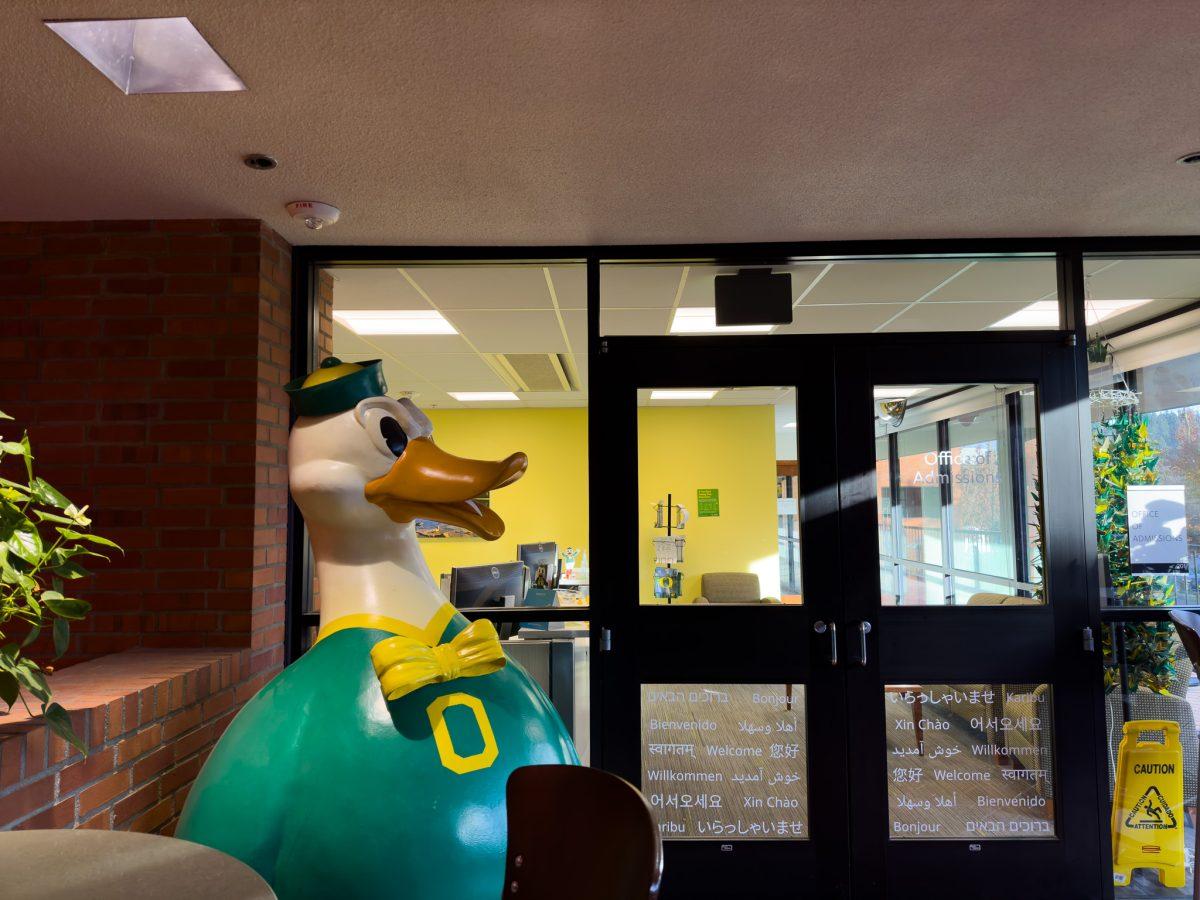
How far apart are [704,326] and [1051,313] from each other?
132 centimetres

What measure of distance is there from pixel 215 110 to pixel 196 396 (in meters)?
1.02

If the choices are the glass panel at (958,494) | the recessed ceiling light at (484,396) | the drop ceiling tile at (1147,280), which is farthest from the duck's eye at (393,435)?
the recessed ceiling light at (484,396)

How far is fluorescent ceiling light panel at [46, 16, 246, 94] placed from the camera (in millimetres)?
1597

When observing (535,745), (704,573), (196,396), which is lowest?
(535,745)

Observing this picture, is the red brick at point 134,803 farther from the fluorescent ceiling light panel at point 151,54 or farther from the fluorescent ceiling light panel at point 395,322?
the fluorescent ceiling light panel at point 395,322

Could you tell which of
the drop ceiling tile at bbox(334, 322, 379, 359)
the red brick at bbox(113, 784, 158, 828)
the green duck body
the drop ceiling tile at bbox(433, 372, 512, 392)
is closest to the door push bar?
the green duck body

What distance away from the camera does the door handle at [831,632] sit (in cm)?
275

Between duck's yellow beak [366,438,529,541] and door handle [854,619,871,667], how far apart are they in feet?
5.19

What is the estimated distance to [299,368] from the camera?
2.88 m

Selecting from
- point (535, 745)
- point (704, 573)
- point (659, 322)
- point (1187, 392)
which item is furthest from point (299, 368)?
point (1187, 392)

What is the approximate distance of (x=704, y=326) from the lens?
292 centimetres

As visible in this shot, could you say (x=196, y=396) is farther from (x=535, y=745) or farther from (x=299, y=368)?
(x=535, y=745)

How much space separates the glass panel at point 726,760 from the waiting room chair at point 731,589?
30cm

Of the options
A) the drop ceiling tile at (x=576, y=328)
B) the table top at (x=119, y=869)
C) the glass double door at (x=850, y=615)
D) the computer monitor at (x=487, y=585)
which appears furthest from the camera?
the drop ceiling tile at (x=576, y=328)
